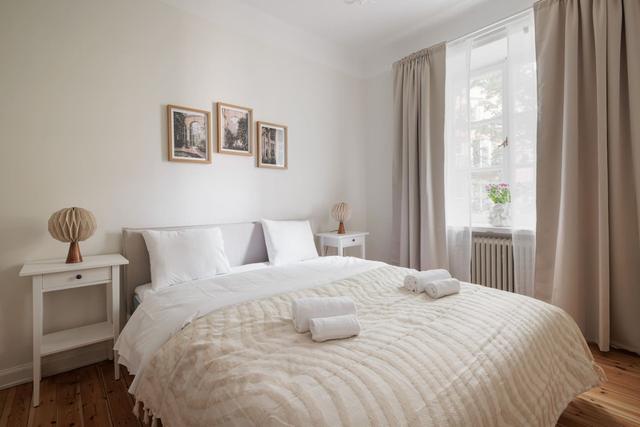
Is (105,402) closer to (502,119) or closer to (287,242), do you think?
(287,242)

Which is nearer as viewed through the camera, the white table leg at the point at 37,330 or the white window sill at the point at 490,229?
the white table leg at the point at 37,330

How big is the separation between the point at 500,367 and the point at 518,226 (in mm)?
1976

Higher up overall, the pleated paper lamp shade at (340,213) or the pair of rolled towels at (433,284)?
the pleated paper lamp shade at (340,213)

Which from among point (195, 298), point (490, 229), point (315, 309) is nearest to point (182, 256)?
point (195, 298)

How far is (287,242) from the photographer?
2.70 metres

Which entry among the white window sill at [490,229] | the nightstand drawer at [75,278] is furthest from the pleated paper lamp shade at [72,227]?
→ the white window sill at [490,229]

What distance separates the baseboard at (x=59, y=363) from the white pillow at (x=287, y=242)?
4.43 feet

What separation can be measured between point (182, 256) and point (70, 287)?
0.61 m

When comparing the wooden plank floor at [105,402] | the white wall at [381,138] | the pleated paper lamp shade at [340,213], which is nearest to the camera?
the wooden plank floor at [105,402]

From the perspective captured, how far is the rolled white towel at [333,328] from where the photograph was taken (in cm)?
113

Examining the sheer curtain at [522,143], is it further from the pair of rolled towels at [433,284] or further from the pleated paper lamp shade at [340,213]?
the pleated paper lamp shade at [340,213]

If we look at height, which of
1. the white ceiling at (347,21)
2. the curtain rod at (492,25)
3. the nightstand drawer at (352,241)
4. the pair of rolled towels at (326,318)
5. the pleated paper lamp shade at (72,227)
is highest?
the white ceiling at (347,21)

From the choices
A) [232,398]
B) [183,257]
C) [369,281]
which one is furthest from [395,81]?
[232,398]

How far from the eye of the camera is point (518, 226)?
2.64 metres
